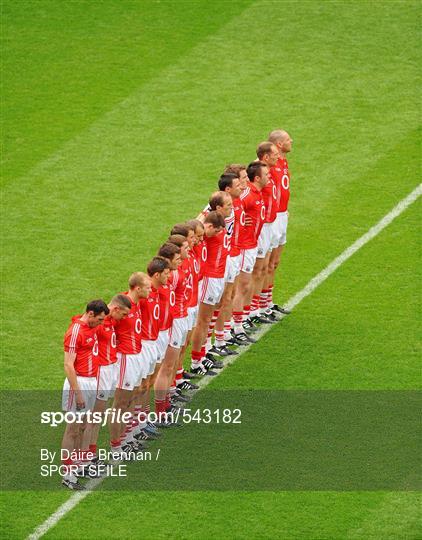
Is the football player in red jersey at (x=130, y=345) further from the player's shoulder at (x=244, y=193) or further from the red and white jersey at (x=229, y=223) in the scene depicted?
the player's shoulder at (x=244, y=193)

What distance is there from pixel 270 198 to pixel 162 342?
9.84 ft

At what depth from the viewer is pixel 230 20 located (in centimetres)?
2347

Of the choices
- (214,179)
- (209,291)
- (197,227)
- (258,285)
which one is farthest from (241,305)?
(214,179)

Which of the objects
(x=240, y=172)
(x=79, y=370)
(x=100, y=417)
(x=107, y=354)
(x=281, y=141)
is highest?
(x=281, y=141)

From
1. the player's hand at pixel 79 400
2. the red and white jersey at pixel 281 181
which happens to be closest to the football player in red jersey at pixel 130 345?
the player's hand at pixel 79 400

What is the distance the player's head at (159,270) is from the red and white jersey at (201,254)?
1.19m

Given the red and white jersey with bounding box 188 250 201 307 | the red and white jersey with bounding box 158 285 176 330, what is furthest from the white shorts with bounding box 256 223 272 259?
the red and white jersey with bounding box 158 285 176 330

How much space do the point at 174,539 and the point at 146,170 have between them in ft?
27.4

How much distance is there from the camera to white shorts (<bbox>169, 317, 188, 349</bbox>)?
14.6m

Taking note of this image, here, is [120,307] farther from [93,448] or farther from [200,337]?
[200,337]

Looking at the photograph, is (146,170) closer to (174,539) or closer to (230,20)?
(230,20)

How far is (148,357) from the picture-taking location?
14.1m

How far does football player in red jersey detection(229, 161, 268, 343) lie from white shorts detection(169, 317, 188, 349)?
1834 mm

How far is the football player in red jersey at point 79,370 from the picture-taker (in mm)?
13078
